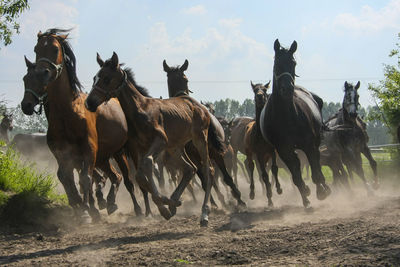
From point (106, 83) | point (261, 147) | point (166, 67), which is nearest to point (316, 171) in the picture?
point (261, 147)

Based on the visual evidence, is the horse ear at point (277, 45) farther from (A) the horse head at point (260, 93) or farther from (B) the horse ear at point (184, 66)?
(A) the horse head at point (260, 93)

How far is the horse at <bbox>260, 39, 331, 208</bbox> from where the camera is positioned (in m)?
8.88

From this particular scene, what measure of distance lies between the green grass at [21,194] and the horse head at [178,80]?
3078 millimetres

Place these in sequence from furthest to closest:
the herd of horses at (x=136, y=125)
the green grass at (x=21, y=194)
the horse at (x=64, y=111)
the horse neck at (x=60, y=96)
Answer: the green grass at (x=21, y=194) → the horse neck at (x=60, y=96) → the horse at (x=64, y=111) → the herd of horses at (x=136, y=125)

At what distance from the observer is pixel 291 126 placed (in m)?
9.02

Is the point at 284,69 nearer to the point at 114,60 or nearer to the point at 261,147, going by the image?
the point at 261,147

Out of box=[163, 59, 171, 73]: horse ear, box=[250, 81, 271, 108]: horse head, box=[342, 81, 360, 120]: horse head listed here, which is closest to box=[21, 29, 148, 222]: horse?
box=[163, 59, 171, 73]: horse ear

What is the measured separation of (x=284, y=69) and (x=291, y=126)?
3.68 ft

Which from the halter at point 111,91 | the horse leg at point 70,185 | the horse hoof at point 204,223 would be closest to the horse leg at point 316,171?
the horse hoof at point 204,223

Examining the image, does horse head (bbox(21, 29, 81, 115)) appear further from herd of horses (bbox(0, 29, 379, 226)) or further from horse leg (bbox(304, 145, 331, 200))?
horse leg (bbox(304, 145, 331, 200))

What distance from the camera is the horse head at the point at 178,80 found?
9.61 m

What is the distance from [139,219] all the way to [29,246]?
286 centimetres

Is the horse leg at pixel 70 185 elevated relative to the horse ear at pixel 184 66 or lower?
lower

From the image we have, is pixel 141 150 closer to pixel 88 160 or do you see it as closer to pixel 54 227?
pixel 88 160
